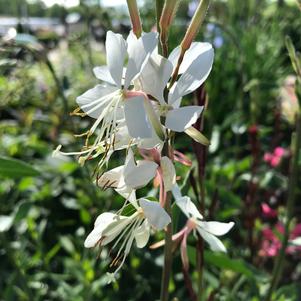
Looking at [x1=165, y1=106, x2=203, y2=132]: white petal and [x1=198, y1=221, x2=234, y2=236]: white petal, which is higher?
[x1=165, y1=106, x2=203, y2=132]: white petal

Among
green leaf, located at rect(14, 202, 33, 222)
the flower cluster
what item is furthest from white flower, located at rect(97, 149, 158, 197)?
green leaf, located at rect(14, 202, 33, 222)

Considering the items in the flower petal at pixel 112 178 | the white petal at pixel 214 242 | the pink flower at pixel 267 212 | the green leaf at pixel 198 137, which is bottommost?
the pink flower at pixel 267 212

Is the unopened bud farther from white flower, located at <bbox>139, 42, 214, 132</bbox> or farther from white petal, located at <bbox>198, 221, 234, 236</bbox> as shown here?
white petal, located at <bbox>198, 221, 234, 236</bbox>

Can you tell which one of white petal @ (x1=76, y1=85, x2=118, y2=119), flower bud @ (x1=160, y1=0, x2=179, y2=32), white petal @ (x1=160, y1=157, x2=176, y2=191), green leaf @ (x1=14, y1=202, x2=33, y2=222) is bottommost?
green leaf @ (x1=14, y1=202, x2=33, y2=222)

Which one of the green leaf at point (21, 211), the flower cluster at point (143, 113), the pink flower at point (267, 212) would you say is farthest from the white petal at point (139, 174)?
the pink flower at point (267, 212)

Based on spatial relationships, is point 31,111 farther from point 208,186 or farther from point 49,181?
point 208,186

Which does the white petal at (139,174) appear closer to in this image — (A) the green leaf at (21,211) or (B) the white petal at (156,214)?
(B) the white petal at (156,214)

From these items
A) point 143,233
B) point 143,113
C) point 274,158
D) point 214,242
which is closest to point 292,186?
point 214,242
